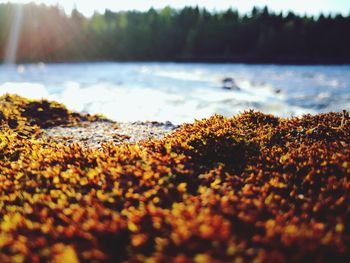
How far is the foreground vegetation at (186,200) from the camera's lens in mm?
3742

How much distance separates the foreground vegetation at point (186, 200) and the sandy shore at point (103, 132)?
8.07 feet

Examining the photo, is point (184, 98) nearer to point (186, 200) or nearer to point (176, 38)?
point (186, 200)

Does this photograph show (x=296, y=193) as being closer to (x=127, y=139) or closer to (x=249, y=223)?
(x=249, y=223)

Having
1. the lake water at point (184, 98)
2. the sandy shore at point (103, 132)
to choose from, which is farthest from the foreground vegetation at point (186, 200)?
the lake water at point (184, 98)

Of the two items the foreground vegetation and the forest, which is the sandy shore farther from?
the forest

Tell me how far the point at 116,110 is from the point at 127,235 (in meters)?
18.6

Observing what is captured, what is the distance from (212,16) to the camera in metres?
107

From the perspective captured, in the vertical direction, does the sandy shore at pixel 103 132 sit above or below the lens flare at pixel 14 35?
below

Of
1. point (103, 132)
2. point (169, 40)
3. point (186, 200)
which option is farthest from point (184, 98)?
point (169, 40)

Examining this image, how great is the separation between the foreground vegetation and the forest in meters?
74.8

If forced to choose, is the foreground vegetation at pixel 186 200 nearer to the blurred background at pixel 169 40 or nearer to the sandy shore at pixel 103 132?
the sandy shore at pixel 103 132

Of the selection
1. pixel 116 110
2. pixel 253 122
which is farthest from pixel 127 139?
pixel 116 110

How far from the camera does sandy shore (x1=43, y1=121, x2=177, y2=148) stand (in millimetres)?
10422

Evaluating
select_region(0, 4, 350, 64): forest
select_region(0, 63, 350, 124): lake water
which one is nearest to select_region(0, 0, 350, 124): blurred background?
select_region(0, 4, 350, 64): forest
